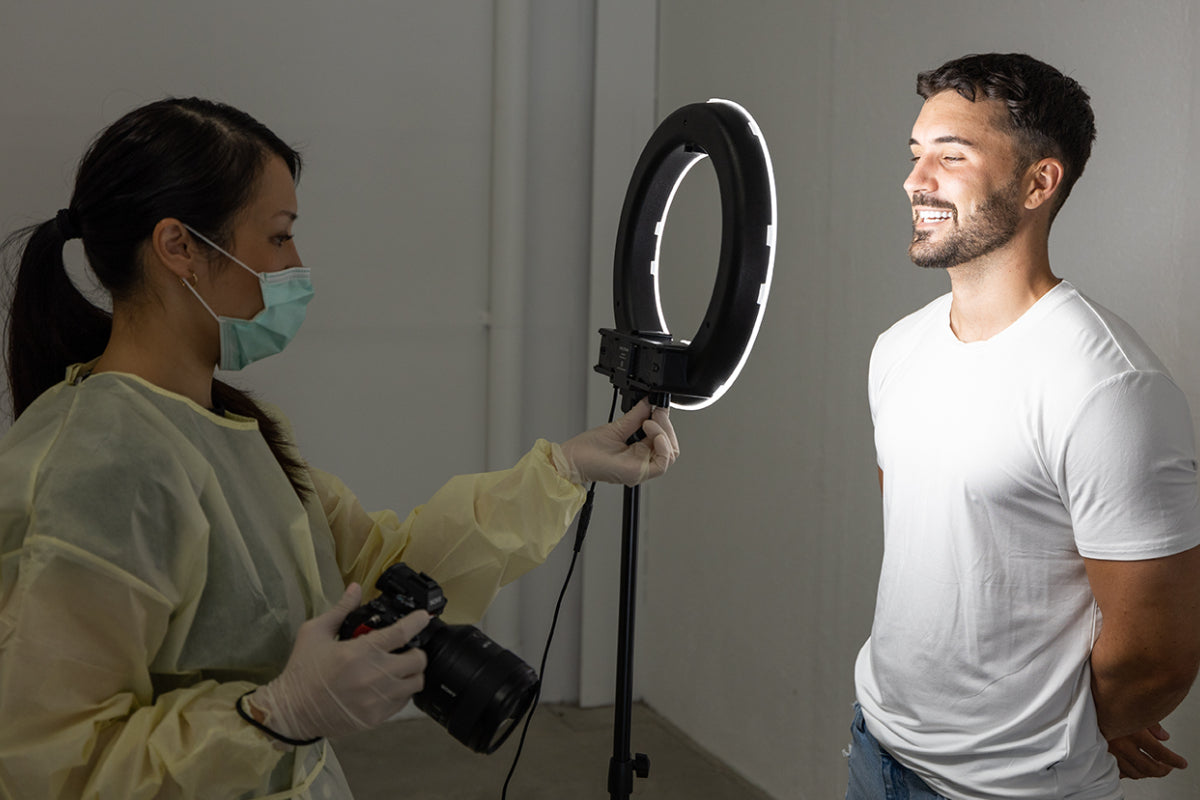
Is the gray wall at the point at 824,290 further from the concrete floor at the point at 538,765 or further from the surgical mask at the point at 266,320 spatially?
the surgical mask at the point at 266,320

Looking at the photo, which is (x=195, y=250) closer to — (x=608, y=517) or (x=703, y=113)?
(x=703, y=113)

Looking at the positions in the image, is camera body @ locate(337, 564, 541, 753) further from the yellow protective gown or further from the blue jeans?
the blue jeans

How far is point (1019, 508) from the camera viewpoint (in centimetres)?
122

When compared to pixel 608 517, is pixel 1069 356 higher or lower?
higher

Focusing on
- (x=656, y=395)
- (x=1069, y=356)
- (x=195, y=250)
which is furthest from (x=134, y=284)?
(x=1069, y=356)

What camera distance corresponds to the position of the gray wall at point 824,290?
4.89 ft

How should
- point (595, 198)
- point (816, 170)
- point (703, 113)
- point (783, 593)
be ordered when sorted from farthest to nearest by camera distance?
point (595, 198)
point (783, 593)
point (816, 170)
point (703, 113)

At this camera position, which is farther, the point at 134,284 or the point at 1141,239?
the point at 1141,239

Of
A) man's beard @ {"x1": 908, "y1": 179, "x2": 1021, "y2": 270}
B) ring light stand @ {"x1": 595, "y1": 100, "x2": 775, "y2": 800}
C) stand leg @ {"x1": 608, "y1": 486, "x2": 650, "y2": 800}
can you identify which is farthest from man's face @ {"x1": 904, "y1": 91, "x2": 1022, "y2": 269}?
stand leg @ {"x1": 608, "y1": 486, "x2": 650, "y2": 800}

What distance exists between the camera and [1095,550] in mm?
1125

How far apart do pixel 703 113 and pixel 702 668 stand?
1.95 meters

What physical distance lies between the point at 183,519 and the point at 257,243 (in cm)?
35

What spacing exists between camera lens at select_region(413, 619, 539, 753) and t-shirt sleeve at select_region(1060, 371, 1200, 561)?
0.65m

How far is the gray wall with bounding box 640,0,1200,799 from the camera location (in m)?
1.49
